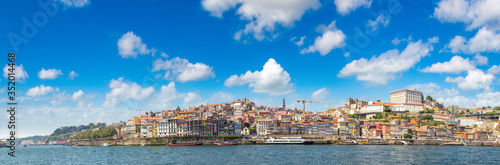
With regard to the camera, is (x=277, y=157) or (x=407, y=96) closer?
(x=277, y=157)

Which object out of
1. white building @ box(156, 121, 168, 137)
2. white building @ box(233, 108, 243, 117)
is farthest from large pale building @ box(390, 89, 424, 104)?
white building @ box(156, 121, 168, 137)

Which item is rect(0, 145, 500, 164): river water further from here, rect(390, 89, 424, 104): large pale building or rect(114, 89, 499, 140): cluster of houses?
rect(390, 89, 424, 104): large pale building

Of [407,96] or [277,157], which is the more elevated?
[407,96]

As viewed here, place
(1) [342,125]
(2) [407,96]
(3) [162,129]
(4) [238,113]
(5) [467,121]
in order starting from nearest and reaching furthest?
(3) [162,129] < (1) [342,125] < (5) [467,121] < (4) [238,113] < (2) [407,96]

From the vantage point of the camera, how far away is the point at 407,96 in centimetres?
18512

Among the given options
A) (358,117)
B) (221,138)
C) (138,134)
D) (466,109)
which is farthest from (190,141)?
(466,109)

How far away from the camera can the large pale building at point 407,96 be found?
185288mm

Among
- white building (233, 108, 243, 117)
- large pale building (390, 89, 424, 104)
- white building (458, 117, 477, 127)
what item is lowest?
white building (458, 117, 477, 127)

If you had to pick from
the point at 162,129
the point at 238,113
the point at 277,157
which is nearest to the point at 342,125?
the point at 238,113

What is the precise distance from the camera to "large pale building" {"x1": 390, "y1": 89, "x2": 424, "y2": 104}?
185 m

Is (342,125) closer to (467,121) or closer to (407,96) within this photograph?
(407,96)

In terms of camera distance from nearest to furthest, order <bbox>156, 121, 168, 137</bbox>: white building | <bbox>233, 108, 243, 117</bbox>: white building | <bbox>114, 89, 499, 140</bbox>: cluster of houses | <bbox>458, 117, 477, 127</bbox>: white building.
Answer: <bbox>114, 89, 499, 140</bbox>: cluster of houses, <bbox>156, 121, 168, 137</bbox>: white building, <bbox>458, 117, 477, 127</bbox>: white building, <bbox>233, 108, 243, 117</bbox>: white building

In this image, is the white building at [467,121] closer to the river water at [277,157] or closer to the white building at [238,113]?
the white building at [238,113]

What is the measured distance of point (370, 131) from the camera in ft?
453
